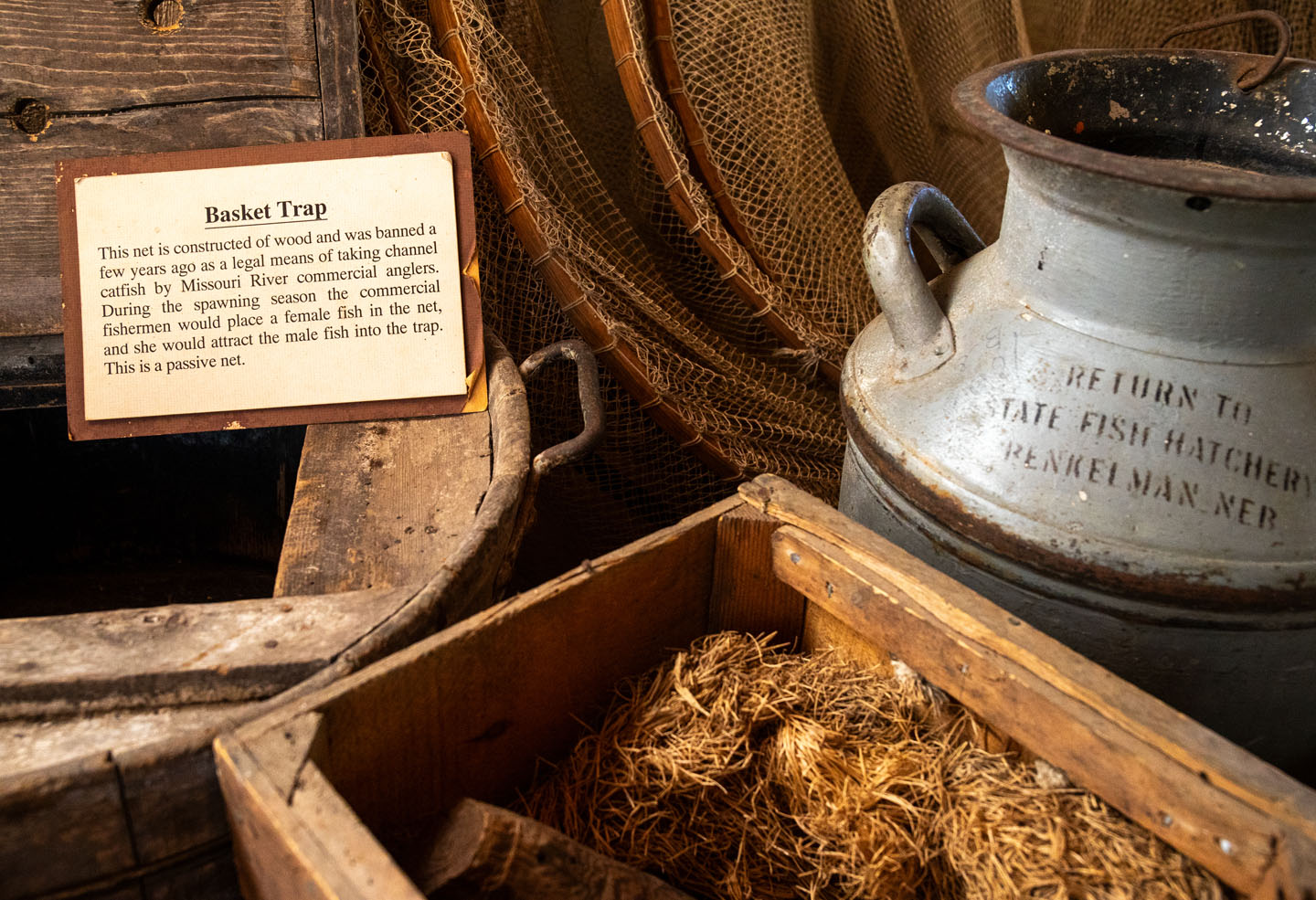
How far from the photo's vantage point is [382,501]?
4.05 feet

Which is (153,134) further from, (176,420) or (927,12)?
(927,12)

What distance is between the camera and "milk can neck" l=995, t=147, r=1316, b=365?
98 cm

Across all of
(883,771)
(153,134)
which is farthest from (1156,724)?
(153,134)

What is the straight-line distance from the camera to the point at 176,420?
1352 mm

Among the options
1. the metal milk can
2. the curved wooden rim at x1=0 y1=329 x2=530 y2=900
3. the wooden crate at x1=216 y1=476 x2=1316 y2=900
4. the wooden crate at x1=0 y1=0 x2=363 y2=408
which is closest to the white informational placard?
the wooden crate at x1=0 y1=0 x2=363 y2=408

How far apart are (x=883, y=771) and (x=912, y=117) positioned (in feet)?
5.39

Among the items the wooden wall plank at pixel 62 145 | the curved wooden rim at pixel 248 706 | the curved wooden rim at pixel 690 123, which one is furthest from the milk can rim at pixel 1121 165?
the wooden wall plank at pixel 62 145

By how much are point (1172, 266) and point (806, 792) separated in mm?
627

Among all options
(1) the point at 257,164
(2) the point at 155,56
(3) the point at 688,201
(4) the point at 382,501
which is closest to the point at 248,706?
(4) the point at 382,501

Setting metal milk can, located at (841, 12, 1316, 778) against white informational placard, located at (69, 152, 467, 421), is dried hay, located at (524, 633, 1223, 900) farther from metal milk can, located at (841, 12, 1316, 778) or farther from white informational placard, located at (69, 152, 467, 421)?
white informational placard, located at (69, 152, 467, 421)

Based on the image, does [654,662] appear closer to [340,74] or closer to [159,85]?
[340,74]

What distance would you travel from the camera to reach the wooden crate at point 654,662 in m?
0.77

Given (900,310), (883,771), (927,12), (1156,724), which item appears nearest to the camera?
(1156,724)

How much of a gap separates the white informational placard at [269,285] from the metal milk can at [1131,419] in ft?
1.91
